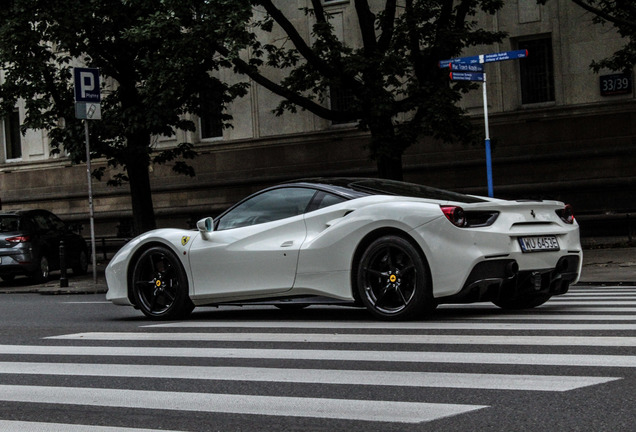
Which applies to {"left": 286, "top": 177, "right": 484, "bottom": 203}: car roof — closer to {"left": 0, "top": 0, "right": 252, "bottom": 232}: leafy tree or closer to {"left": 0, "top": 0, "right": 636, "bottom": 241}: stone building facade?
{"left": 0, "top": 0, "right": 252, "bottom": 232}: leafy tree

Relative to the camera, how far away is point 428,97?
69.3 ft

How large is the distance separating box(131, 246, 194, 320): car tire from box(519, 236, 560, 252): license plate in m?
3.41

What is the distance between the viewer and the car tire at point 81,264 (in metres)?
24.3

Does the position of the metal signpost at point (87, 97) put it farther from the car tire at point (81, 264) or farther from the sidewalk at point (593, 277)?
the car tire at point (81, 264)

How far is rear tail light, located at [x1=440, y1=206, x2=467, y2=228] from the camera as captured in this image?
852 cm

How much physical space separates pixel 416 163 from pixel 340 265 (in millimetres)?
19676

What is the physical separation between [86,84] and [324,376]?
14.2m

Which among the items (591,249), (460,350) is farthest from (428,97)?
(460,350)

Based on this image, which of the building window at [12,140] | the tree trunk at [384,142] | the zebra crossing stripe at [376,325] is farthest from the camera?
the building window at [12,140]

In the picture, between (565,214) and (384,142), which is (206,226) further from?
(384,142)

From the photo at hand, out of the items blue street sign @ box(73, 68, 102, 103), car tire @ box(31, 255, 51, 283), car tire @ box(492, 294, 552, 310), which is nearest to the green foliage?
blue street sign @ box(73, 68, 102, 103)

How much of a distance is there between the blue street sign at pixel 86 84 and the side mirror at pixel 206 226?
992cm

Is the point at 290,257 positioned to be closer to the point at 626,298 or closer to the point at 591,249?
the point at 626,298

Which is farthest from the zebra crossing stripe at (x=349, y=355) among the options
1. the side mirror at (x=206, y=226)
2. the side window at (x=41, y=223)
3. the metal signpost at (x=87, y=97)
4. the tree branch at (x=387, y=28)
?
the tree branch at (x=387, y=28)
